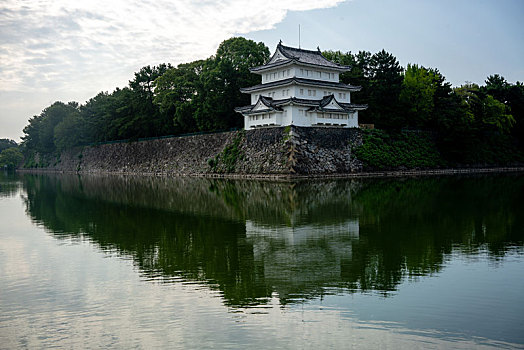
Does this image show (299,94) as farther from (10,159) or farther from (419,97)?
(10,159)

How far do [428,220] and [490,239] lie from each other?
3118mm

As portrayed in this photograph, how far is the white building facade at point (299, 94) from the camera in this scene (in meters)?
41.6

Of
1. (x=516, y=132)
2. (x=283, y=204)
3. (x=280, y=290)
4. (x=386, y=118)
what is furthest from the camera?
(x=516, y=132)

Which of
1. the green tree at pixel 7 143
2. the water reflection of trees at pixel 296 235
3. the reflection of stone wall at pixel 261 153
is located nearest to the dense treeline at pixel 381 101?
the reflection of stone wall at pixel 261 153

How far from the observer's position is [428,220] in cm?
1502

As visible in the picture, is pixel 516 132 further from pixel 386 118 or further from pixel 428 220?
pixel 428 220

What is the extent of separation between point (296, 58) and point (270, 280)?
35.5 m

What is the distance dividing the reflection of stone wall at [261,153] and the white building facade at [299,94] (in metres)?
1.17

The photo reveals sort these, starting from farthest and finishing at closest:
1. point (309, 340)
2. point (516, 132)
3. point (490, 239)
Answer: point (516, 132)
point (490, 239)
point (309, 340)

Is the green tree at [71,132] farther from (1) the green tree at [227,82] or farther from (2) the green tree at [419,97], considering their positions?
(2) the green tree at [419,97]

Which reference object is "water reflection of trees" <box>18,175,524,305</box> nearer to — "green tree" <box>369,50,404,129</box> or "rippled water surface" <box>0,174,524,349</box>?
"rippled water surface" <box>0,174,524,349</box>

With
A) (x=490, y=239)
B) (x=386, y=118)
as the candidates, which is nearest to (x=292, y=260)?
(x=490, y=239)

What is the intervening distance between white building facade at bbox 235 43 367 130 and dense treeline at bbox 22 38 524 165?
4111mm

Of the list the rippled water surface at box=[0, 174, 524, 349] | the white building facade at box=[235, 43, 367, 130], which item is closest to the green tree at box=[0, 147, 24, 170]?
the white building facade at box=[235, 43, 367, 130]
